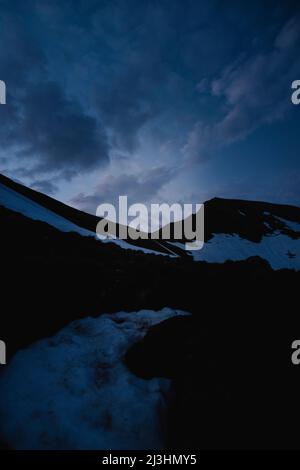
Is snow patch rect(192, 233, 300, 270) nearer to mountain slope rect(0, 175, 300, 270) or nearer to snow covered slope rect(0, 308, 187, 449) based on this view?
mountain slope rect(0, 175, 300, 270)

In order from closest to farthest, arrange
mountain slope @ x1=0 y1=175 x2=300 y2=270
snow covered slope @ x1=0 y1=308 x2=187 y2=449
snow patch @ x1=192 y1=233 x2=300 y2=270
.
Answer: snow covered slope @ x1=0 y1=308 x2=187 y2=449 → mountain slope @ x1=0 y1=175 x2=300 y2=270 → snow patch @ x1=192 y1=233 x2=300 y2=270

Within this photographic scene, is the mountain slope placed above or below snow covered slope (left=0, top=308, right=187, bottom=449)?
above

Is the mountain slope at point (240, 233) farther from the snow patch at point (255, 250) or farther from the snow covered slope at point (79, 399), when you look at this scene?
the snow covered slope at point (79, 399)

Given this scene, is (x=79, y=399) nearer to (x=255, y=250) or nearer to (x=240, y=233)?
(x=255, y=250)

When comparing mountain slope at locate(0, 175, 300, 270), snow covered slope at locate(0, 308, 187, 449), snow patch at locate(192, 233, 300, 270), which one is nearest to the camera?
snow covered slope at locate(0, 308, 187, 449)

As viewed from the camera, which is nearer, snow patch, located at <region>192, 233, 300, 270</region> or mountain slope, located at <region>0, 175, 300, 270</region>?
mountain slope, located at <region>0, 175, 300, 270</region>

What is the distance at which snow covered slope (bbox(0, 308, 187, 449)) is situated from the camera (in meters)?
6.42

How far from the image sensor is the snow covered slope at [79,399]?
6418mm

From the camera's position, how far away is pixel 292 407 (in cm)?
652

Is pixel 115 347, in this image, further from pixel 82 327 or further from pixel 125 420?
pixel 125 420

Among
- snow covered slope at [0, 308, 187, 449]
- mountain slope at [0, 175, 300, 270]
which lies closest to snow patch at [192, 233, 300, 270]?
mountain slope at [0, 175, 300, 270]

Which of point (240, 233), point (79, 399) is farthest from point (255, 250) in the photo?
point (79, 399)

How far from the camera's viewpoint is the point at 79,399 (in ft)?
23.7
